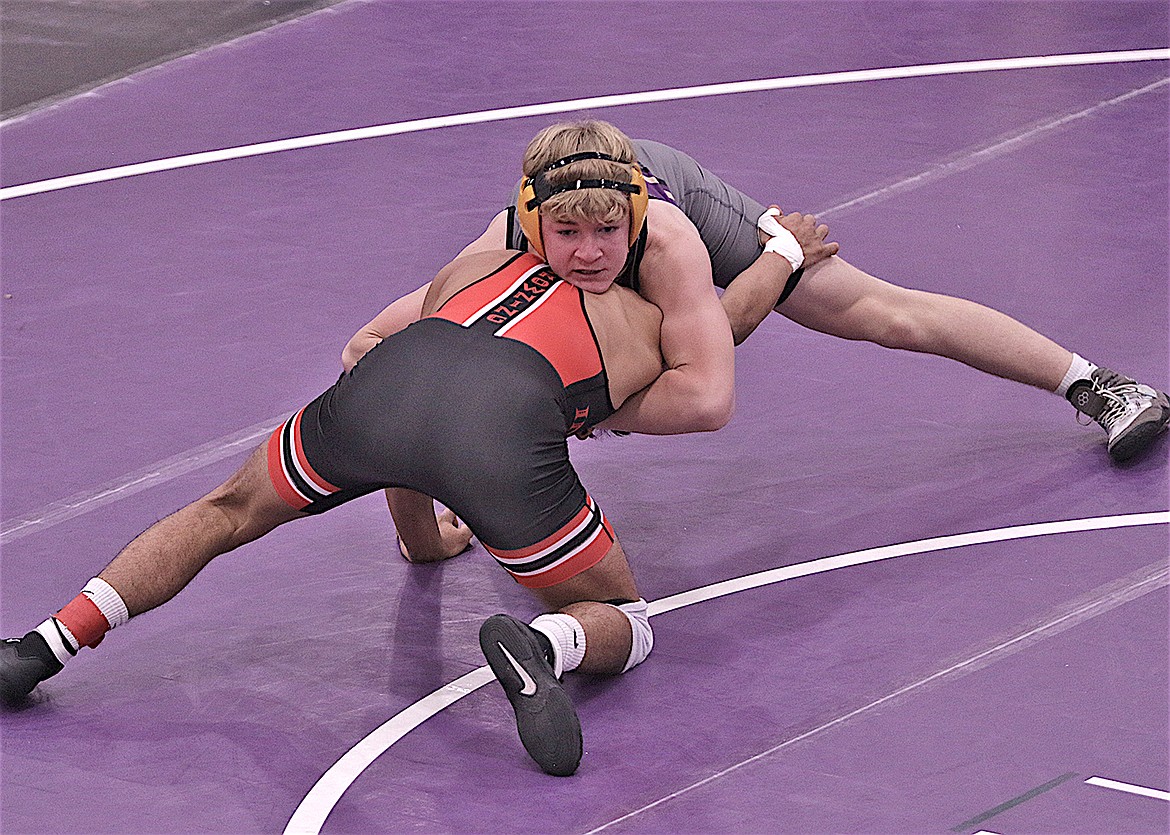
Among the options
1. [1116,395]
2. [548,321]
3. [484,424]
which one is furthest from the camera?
[1116,395]

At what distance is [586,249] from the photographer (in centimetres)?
434

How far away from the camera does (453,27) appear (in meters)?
9.19

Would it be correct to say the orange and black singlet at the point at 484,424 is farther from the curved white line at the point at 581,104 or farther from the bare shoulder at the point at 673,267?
the curved white line at the point at 581,104

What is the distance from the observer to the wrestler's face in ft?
14.2

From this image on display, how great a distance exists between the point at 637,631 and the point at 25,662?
4.79 ft

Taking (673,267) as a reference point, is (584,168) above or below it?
above

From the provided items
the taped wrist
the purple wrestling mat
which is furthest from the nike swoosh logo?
the taped wrist

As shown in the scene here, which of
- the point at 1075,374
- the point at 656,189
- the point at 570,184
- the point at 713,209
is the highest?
the point at 570,184

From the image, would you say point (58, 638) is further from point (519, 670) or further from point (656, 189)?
point (656, 189)

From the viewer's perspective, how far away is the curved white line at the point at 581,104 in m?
7.56

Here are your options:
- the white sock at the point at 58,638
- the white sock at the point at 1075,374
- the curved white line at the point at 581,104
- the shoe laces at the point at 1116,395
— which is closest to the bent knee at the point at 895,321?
the white sock at the point at 1075,374

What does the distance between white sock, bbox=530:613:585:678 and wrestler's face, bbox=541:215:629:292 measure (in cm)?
81

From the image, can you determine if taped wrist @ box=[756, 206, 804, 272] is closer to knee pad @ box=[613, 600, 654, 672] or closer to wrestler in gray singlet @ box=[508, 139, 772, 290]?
wrestler in gray singlet @ box=[508, 139, 772, 290]

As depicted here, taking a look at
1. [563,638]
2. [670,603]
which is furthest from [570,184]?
[670,603]
